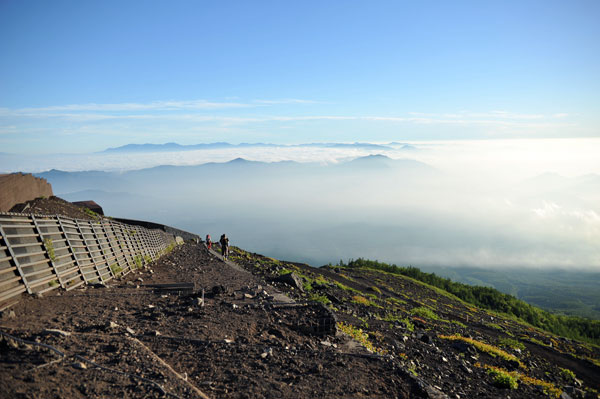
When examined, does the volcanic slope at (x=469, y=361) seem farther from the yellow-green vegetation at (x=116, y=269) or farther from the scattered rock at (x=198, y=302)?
the yellow-green vegetation at (x=116, y=269)

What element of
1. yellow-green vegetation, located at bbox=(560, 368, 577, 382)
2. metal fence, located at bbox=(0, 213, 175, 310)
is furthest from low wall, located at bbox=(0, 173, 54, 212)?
yellow-green vegetation, located at bbox=(560, 368, 577, 382)

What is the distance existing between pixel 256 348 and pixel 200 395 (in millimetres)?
2426

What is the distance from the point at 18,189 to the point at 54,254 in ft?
61.6

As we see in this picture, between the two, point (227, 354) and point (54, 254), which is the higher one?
point (54, 254)

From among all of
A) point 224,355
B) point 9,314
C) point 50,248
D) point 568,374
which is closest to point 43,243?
point 50,248

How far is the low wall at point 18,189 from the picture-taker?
22.6 meters

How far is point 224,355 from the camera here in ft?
24.3

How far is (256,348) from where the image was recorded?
7.96 meters

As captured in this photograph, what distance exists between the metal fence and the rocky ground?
0.57 m

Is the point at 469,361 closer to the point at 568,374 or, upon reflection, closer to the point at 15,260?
the point at 568,374


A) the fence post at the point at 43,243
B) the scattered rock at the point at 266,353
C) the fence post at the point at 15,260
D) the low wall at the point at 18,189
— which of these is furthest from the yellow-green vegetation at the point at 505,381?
the low wall at the point at 18,189

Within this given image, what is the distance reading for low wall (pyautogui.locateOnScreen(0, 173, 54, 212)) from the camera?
2262 centimetres

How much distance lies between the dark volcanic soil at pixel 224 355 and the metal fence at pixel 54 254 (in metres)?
0.61

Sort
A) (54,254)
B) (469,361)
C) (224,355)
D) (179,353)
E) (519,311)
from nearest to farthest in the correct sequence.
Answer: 1. (179,353)
2. (224,355)
3. (54,254)
4. (469,361)
5. (519,311)
